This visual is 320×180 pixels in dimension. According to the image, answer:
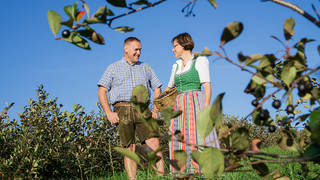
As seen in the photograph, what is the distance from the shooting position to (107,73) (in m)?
4.34

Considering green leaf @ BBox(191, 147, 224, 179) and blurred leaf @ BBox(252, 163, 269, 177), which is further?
blurred leaf @ BBox(252, 163, 269, 177)

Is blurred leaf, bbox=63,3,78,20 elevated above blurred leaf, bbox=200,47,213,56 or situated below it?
above

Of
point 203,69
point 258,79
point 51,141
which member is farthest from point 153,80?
point 258,79

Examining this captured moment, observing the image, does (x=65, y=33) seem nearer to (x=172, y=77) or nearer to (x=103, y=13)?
(x=103, y=13)

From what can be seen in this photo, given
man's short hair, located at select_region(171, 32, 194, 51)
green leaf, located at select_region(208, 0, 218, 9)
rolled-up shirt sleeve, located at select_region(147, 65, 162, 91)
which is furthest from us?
rolled-up shirt sleeve, located at select_region(147, 65, 162, 91)

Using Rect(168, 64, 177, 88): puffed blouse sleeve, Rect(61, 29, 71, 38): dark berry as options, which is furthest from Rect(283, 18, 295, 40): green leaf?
Rect(168, 64, 177, 88): puffed blouse sleeve

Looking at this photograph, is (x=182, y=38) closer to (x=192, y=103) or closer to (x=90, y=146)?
(x=192, y=103)

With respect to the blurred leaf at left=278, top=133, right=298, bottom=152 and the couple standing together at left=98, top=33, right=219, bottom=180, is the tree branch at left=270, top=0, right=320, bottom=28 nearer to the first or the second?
the blurred leaf at left=278, top=133, right=298, bottom=152

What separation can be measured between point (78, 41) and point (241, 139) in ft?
2.12

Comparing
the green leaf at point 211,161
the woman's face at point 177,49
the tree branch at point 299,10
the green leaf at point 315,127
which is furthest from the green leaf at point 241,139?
the woman's face at point 177,49

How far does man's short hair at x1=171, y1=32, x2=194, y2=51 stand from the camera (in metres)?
4.12

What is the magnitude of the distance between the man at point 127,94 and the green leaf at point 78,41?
9.77 ft

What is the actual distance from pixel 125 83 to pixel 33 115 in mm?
1506

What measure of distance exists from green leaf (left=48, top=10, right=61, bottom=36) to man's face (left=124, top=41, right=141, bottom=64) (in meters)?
3.49
